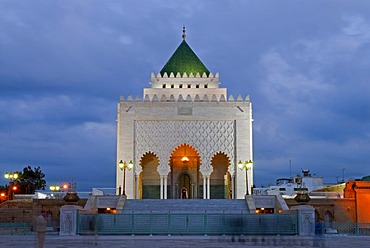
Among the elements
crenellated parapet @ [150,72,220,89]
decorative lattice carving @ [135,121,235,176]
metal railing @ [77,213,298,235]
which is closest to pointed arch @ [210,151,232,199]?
decorative lattice carving @ [135,121,235,176]

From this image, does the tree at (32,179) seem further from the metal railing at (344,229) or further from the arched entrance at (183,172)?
the metal railing at (344,229)

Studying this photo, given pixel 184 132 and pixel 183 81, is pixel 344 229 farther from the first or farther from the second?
pixel 183 81

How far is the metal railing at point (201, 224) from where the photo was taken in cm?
1902

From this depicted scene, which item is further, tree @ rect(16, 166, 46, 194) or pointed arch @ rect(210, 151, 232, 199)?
tree @ rect(16, 166, 46, 194)

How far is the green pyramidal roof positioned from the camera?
1401 inches

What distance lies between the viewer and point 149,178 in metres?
34.1

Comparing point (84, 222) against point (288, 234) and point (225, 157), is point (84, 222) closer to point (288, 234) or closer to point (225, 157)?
point (288, 234)

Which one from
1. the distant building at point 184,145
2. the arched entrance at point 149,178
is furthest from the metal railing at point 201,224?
the arched entrance at point 149,178

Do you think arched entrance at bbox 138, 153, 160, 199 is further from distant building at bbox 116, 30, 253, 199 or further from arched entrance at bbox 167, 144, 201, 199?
arched entrance at bbox 167, 144, 201, 199

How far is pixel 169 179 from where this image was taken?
112 feet

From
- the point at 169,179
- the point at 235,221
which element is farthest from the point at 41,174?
the point at 235,221

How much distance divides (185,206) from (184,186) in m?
8.84

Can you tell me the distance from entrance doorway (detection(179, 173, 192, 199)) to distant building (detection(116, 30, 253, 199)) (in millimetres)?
43

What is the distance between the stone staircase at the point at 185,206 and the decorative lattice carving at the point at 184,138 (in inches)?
234
